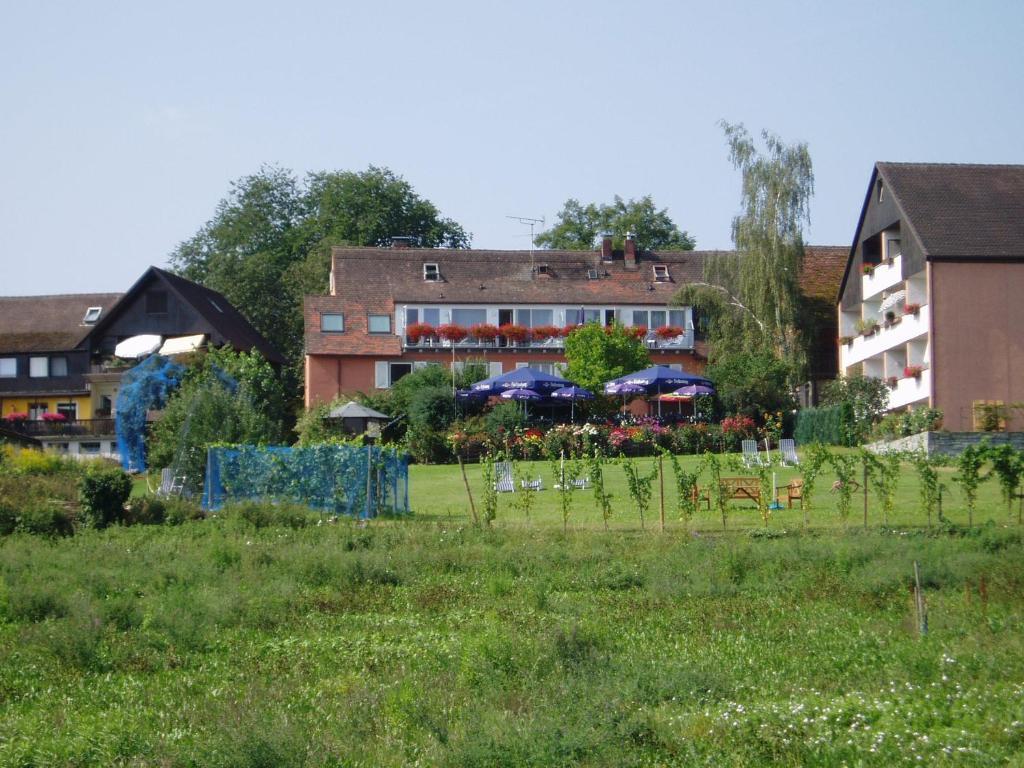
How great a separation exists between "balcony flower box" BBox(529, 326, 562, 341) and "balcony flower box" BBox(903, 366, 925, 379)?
739 inches

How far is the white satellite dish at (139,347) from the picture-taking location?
173ft

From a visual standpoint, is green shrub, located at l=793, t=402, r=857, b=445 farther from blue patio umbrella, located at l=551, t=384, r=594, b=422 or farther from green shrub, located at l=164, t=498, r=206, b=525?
green shrub, located at l=164, t=498, r=206, b=525

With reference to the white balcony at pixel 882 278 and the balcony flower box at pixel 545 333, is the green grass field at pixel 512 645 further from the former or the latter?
the balcony flower box at pixel 545 333

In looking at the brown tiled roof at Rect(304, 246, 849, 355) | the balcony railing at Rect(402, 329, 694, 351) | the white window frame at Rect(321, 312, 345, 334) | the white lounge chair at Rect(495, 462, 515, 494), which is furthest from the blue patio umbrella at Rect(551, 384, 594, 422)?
the white window frame at Rect(321, 312, 345, 334)

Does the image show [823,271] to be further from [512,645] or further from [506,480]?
[512,645]

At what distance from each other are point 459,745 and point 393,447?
56.7 ft

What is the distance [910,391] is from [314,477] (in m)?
24.7

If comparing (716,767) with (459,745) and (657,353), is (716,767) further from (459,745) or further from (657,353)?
(657,353)

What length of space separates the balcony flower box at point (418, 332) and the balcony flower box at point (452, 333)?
409mm

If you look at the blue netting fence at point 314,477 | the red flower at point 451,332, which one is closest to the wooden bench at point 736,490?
the blue netting fence at point 314,477

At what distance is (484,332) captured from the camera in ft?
192

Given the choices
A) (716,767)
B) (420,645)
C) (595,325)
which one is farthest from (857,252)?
(716,767)

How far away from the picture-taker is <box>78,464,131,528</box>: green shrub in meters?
25.4

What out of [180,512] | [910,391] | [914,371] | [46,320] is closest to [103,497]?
[180,512]
